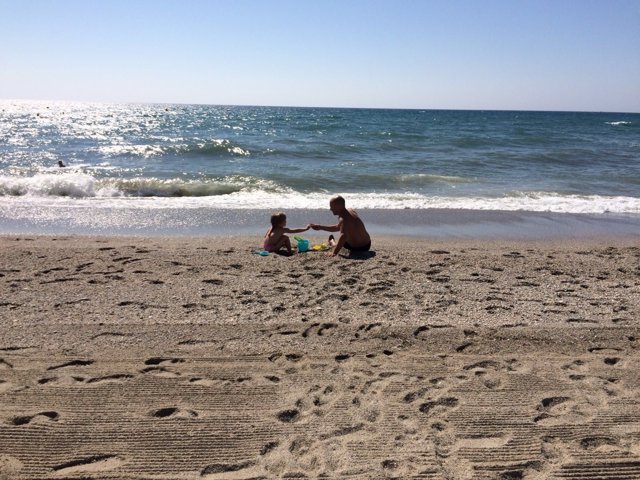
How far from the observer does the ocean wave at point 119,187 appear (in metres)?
12.3

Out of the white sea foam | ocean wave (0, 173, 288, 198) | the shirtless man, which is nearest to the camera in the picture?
the shirtless man

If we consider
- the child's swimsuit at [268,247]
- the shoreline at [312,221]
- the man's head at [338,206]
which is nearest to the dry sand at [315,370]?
the child's swimsuit at [268,247]

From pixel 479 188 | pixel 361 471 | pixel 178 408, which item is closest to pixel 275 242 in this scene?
pixel 178 408

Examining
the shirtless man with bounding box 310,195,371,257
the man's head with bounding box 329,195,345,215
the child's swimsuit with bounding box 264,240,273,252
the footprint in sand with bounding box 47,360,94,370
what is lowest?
the footprint in sand with bounding box 47,360,94,370

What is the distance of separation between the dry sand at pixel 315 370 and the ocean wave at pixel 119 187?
660cm

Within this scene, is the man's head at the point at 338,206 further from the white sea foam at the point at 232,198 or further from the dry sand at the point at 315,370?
the white sea foam at the point at 232,198

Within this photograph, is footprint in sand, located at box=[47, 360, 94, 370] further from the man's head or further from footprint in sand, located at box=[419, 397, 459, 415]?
the man's head

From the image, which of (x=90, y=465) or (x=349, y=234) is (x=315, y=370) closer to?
(x=90, y=465)

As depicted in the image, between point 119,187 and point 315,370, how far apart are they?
36.2ft

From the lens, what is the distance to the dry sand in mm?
2846

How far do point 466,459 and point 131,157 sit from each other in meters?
19.8

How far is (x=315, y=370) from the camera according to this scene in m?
3.76

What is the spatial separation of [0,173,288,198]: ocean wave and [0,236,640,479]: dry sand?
660 centimetres

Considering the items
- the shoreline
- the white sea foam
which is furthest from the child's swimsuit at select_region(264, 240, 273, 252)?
the white sea foam
